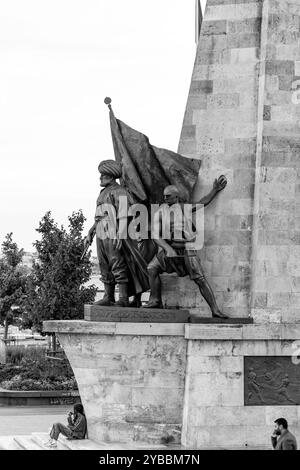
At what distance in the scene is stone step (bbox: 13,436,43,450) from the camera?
2448cm

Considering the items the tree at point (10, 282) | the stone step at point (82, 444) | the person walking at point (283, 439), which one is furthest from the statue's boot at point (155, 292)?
the tree at point (10, 282)

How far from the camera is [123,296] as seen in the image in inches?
954

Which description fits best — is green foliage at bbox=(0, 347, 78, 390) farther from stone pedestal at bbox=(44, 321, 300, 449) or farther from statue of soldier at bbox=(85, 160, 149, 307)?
stone pedestal at bbox=(44, 321, 300, 449)

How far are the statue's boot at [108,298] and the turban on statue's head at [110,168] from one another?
2.30 metres

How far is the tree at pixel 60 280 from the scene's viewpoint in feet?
139

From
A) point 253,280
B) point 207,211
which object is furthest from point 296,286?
point 207,211

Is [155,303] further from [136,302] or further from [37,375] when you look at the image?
[37,375]

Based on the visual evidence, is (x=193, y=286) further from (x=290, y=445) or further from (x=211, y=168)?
(x=290, y=445)

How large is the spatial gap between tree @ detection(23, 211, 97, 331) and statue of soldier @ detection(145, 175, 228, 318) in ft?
59.7

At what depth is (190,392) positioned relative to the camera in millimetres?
23219

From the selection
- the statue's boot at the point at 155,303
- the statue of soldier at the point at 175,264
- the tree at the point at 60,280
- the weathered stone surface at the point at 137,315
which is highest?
the tree at the point at 60,280

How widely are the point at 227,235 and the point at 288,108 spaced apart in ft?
9.38

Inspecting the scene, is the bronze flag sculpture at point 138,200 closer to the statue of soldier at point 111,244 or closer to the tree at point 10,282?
the statue of soldier at point 111,244

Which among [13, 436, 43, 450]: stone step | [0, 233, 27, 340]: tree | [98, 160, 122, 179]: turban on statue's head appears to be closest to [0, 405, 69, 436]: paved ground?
[13, 436, 43, 450]: stone step
